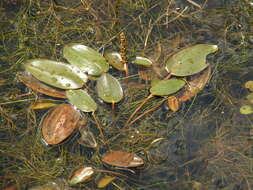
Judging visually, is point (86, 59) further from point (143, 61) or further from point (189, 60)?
point (189, 60)

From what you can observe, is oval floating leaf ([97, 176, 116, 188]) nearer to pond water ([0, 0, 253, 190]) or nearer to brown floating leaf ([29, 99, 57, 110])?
pond water ([0, 0, 253, 190])

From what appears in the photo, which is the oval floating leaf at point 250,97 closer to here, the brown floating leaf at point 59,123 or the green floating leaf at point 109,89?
the green floating leaf at point 109,89

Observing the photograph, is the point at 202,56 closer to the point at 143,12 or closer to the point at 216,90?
the point at 216,90

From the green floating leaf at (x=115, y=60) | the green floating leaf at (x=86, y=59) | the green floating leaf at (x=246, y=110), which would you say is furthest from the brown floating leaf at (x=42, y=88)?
the green floating leaf at (x=246, y=110)

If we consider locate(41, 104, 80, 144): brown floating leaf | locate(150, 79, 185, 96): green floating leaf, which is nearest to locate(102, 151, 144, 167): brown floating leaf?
locate(41, 104, 80, 144): brown floating leaf

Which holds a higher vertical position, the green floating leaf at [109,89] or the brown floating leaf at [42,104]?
the green floating leaf at [109,89]

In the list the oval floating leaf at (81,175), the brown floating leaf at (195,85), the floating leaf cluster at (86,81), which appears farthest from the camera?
the brown floating leaf at (195,85)
